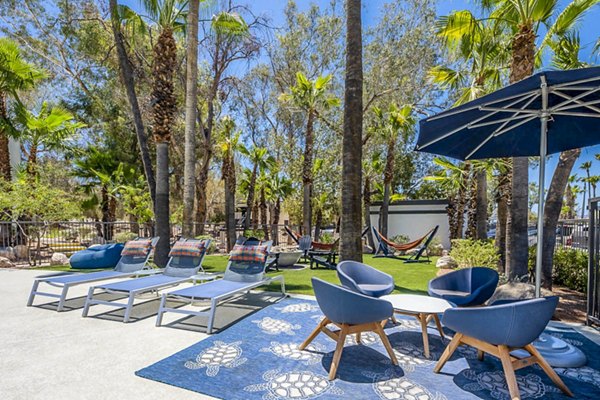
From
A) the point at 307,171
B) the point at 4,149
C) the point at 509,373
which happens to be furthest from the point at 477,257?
the point at 4,149

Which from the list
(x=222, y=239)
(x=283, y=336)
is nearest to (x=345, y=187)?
(x=283, y=336)

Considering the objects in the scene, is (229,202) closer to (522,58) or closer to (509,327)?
(522,58)

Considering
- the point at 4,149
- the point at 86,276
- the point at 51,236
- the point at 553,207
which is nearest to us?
the point at 86,276

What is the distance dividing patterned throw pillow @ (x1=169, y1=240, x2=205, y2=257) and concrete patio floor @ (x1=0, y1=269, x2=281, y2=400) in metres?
0.91

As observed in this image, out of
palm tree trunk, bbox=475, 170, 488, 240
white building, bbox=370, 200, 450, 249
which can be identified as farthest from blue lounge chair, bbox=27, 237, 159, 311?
white building, bbox=370, 200, 450, 249

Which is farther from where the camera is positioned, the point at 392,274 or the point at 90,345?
the point at 392,274

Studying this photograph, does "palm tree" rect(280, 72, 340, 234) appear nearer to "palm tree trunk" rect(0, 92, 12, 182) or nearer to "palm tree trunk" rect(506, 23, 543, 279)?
"palm tree trunk" rect(506, 23, 543, 279)

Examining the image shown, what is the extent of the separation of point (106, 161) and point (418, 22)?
57.5 feet

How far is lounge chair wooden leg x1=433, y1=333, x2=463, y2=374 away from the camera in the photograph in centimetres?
287

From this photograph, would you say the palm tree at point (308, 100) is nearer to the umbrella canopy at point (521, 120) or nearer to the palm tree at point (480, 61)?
the palm tree at point (480, 61)

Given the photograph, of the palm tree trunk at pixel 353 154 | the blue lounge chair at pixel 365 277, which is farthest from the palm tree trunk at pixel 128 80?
the blue lounge chair at pixel 365 277

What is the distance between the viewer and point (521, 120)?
392cm

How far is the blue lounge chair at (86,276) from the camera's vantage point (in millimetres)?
4969

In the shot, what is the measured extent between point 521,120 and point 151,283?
19.1ft
